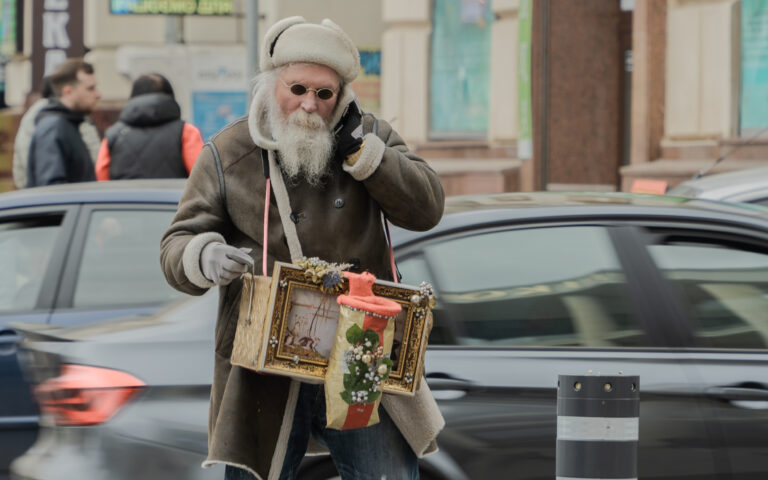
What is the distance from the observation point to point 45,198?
5.41m

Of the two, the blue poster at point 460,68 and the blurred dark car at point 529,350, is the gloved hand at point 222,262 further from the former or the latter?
the blue poster at point 460,68

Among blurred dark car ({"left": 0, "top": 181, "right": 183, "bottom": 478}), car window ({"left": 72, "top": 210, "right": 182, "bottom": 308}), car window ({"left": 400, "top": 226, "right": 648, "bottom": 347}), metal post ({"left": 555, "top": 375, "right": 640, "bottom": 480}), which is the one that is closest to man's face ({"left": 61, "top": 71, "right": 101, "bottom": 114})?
blurred dark car ({"left": 0, "top": 181, "right": 183, "bottom": 478})

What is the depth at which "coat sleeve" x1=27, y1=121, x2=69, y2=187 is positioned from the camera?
24.9ft

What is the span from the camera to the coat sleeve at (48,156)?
7594mm

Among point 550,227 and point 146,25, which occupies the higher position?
point 146,25

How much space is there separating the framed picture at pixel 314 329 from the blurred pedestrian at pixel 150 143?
15.2 feet

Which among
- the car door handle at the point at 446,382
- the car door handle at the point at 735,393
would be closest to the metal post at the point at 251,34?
the car door handle at the point at 446,382

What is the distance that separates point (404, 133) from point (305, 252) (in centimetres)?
1254

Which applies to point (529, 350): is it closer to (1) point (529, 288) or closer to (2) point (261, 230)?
(1) point (529, 288)

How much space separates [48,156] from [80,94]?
1.76 feet

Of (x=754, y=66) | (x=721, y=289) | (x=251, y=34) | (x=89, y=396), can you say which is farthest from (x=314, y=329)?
(x=754, y=66)

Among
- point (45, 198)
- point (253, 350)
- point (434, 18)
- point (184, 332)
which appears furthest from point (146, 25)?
point (253, 350)

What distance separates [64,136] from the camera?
302 inches

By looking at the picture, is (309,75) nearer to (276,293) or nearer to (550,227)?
(276,293)
